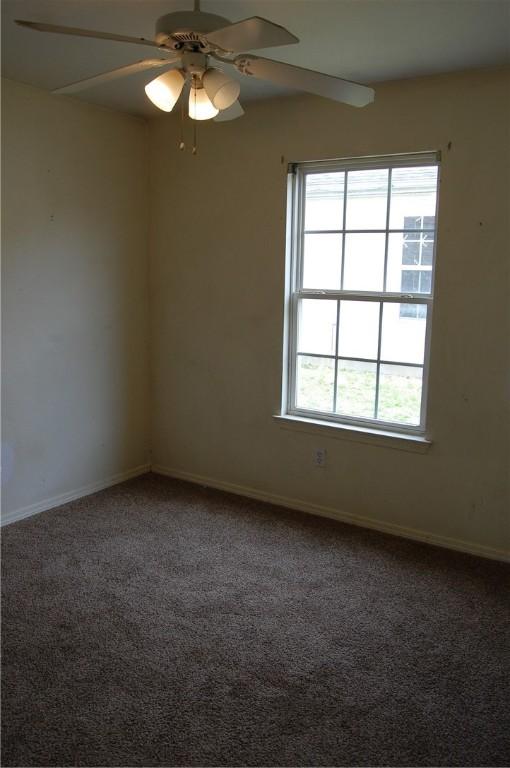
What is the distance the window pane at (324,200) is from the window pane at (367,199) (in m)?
0.06

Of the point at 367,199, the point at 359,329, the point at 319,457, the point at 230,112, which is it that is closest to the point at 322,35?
the point at 230,112


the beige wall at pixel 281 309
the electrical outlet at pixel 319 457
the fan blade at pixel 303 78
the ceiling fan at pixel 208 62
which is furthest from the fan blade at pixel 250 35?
the electrical outlet at pixel 319 457

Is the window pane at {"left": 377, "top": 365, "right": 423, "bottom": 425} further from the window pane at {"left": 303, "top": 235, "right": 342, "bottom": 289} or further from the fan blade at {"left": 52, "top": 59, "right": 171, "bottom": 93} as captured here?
the fan blade at {"left": 52, "top": 59, "right": 171, "bottom": 93}

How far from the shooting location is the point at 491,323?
3248mm

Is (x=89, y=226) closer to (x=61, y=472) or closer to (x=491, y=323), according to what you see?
(x=61, y=472)

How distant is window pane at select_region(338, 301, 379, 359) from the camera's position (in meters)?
3.68

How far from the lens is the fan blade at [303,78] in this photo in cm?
211

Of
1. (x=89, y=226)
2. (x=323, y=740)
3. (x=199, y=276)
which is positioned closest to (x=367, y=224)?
(x=199, y=276)

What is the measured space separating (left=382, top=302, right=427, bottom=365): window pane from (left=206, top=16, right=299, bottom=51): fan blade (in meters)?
1.95

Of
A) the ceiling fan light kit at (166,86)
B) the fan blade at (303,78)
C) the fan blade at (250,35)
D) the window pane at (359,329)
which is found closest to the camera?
the fan blade at (250,35)

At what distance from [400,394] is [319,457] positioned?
646mm

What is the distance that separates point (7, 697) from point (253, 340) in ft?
8.09

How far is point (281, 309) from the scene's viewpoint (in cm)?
392

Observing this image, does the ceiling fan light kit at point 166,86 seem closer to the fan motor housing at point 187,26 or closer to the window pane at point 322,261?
the fan motor housing at point 187,26
